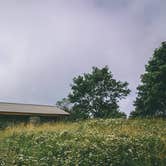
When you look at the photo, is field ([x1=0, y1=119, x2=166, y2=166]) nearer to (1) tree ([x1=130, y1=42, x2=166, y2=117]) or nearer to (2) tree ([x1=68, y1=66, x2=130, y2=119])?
(1) tree ([x1=130, y1=42, x2=166, y2=117])

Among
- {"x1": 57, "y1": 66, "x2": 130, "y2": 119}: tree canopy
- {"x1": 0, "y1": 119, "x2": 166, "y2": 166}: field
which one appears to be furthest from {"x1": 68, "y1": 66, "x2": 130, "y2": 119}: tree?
{"x1": 0, "y1": 119, "x2": 166, "y2": 166}: field

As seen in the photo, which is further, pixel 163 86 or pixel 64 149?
pixel 163 86

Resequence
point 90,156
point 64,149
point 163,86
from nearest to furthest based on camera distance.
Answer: point 90,156, point 64,149, point 163,86

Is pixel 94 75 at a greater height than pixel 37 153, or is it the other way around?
pixel 94 75

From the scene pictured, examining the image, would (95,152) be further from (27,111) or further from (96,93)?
(96,93)

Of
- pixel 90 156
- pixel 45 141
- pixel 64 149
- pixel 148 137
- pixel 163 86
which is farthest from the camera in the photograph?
pixel 163 86

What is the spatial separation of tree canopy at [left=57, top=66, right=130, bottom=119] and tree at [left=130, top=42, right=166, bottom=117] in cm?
1046

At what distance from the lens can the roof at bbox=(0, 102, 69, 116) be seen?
117ft

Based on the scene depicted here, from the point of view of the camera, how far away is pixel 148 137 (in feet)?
50.9

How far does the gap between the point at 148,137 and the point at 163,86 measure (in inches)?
845

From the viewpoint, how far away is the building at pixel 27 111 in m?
35.5

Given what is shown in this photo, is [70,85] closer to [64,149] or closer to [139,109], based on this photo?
[139,109]

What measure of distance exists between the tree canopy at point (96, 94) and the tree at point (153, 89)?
10459mm

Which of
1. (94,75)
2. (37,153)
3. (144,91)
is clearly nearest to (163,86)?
(144,91)
